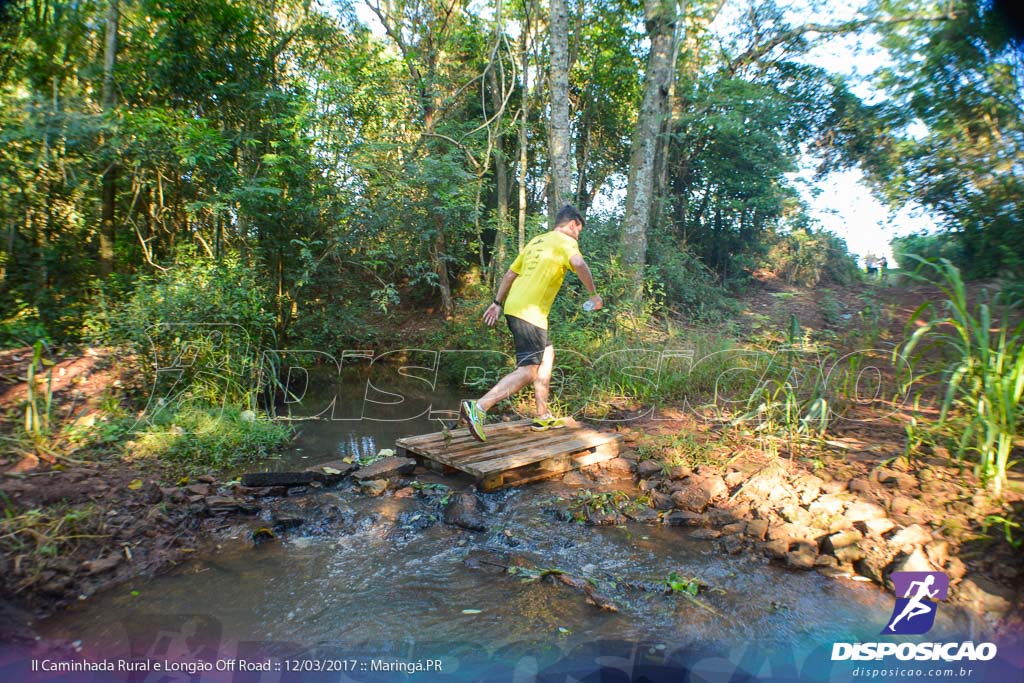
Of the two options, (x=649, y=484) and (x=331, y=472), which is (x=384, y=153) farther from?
(x=649, y=484)

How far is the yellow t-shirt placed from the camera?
440 centimetres

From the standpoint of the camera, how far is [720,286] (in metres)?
10.8

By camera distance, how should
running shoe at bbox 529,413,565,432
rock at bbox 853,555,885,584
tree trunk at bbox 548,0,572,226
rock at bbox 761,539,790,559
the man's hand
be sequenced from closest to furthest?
rock at bbox 853,555,885,584
rock at bbox 761,539,790,559
the man's hand
running shoe at bbox 529,413,565,432
tree trunk at bbox 548,0,572,226

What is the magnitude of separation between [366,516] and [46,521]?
64.1 inches

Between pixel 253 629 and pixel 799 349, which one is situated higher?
pixel 799 349

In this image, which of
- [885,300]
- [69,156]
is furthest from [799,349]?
[69,156]

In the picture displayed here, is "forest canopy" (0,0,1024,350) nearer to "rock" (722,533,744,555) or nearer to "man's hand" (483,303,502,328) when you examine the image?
"man's hand" (483,303,502,328)

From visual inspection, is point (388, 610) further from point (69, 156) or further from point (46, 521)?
point (69, 156)

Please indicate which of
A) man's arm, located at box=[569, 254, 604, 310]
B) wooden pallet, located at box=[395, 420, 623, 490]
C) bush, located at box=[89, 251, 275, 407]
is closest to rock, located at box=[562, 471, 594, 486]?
wooden pallet, located at box=[395, 420, 623, 490]

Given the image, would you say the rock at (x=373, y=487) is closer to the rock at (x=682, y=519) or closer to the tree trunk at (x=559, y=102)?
the rock at (x=682, y=519)

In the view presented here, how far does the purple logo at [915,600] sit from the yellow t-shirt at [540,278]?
281 centimetres

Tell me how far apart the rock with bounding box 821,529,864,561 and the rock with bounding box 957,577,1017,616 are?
47 centimetres

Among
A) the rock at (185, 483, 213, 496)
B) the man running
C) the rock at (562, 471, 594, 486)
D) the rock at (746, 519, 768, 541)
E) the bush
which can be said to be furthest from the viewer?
the bush

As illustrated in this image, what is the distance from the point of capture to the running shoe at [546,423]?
4.80m
